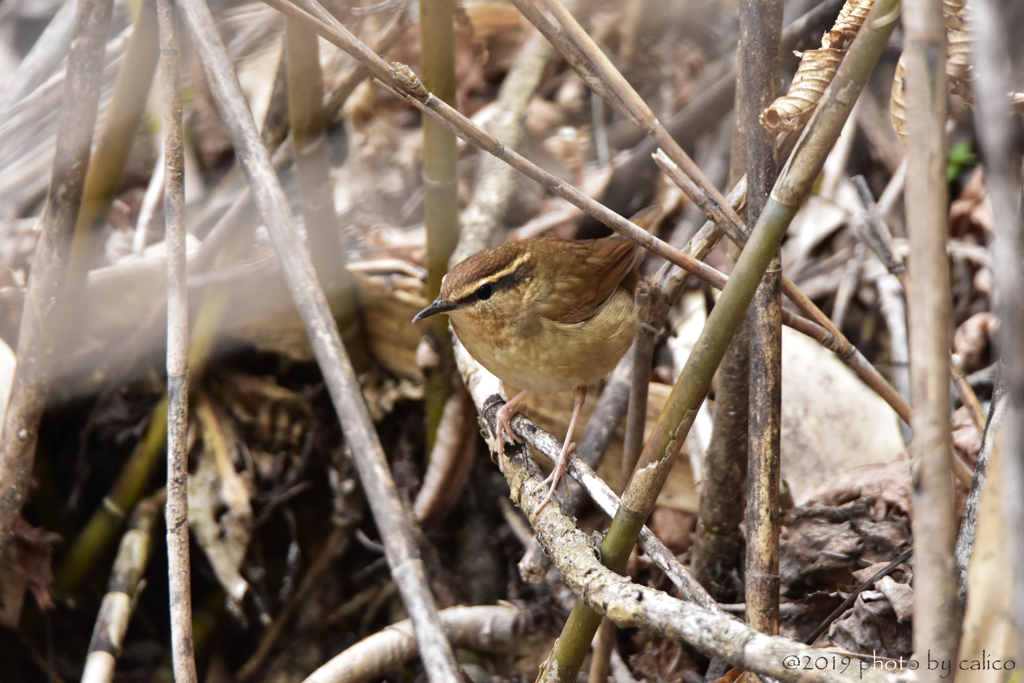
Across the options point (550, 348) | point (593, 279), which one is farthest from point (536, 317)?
point (593, 279)

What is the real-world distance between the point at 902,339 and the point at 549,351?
1.91m

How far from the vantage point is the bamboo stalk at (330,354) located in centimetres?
138

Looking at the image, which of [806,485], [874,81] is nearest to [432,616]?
[806,485]

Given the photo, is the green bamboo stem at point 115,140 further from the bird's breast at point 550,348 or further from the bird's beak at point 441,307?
the bird's breast at point 550,348

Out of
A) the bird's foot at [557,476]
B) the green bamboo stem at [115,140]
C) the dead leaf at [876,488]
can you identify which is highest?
the green bamboo stem at [115,140]

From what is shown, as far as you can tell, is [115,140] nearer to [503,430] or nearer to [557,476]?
[503,430]

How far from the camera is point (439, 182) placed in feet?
9.91

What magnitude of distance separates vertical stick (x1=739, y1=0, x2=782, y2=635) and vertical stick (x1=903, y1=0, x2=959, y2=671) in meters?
0.83

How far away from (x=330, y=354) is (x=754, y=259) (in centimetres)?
94

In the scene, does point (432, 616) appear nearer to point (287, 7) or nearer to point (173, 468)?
point (173, 468)

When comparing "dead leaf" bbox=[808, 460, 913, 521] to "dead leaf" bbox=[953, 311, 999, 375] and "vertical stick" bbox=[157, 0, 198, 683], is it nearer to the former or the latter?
"dead leaf" bbox=[953, 311, 999, 375]

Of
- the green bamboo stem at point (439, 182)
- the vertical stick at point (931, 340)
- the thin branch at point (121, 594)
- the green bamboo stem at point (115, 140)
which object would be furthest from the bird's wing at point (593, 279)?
the thin branch at point (121, 594)

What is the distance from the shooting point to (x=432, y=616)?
138 centimetres

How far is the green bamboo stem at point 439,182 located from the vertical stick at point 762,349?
111cm
